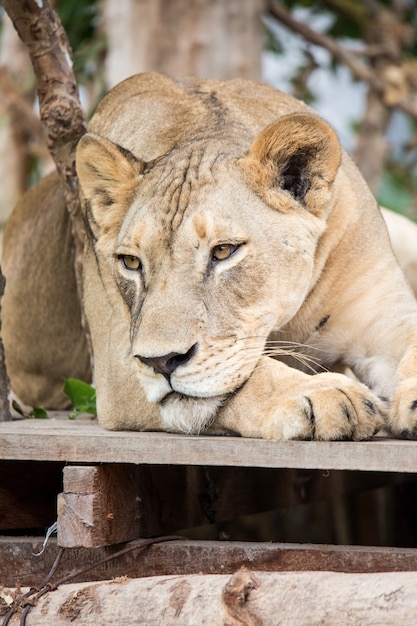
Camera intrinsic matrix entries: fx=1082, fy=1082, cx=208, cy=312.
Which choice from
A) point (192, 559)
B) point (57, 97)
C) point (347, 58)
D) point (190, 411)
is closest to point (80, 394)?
point (57, 97)

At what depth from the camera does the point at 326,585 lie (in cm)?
251

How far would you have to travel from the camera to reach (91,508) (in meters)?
3.09

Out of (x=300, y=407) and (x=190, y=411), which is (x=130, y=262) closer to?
(x=190, y=411)

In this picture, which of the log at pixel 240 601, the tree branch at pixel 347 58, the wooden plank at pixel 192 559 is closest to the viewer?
the log at pixel 240 601

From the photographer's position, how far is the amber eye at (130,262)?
3.44 meters

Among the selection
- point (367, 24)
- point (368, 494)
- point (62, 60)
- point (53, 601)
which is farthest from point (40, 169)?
point (53, 601)

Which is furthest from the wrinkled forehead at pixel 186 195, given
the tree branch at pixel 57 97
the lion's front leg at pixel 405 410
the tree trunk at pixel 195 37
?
the tree trunk at pixel 195 37

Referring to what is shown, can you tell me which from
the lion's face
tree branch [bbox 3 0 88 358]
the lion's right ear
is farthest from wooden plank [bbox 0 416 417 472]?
tree branch [bbox 3 0 88 358]

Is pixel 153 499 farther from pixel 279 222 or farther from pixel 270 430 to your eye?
pixel 279 222

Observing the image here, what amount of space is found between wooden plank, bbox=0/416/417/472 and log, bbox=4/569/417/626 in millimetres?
376

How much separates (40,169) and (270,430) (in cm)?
839

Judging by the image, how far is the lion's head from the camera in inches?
124

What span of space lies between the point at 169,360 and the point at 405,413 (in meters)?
0.69

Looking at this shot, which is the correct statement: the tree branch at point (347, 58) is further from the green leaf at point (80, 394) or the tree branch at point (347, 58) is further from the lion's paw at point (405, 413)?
the lion's paw at point (405, 413)
